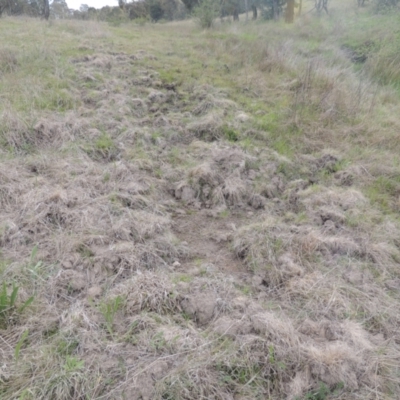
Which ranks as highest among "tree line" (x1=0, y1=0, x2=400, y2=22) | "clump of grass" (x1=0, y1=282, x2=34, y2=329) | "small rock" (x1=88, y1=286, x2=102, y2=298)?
"tree line" (x1=0, y1=0, x2=400, y2=22)

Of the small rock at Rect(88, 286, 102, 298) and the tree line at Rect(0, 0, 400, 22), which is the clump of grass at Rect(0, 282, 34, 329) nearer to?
the small rock at Rect(88, 286, 102, 298)

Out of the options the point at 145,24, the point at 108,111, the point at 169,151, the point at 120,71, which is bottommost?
the point at 169,151

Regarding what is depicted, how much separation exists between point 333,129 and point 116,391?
427 cm

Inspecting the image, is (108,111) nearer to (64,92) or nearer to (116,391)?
(64,92)

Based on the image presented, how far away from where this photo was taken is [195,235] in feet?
10.0

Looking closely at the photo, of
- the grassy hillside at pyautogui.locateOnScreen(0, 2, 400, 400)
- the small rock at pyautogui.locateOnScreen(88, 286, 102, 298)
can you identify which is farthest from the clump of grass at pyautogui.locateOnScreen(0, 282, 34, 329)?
the small rock at pyautogui.locateOnScreen(88, 286, 102, 298)

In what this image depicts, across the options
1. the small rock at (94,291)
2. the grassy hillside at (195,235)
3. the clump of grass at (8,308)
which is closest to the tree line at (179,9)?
the grassy hillside at (195,235)

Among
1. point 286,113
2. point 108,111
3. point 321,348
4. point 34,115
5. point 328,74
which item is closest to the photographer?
point 321,348

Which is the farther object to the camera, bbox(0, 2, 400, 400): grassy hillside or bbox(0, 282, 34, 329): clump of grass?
bbox(0, 282, 34, 329): clump of grass

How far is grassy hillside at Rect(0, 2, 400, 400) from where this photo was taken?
181 cm

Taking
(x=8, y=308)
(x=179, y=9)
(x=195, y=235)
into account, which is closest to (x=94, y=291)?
(x=8, y=308)

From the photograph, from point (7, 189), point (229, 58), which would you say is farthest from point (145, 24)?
point (7, 189)

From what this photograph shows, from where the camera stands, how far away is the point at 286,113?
520cm

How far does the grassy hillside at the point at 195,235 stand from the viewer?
1812 millimetres
